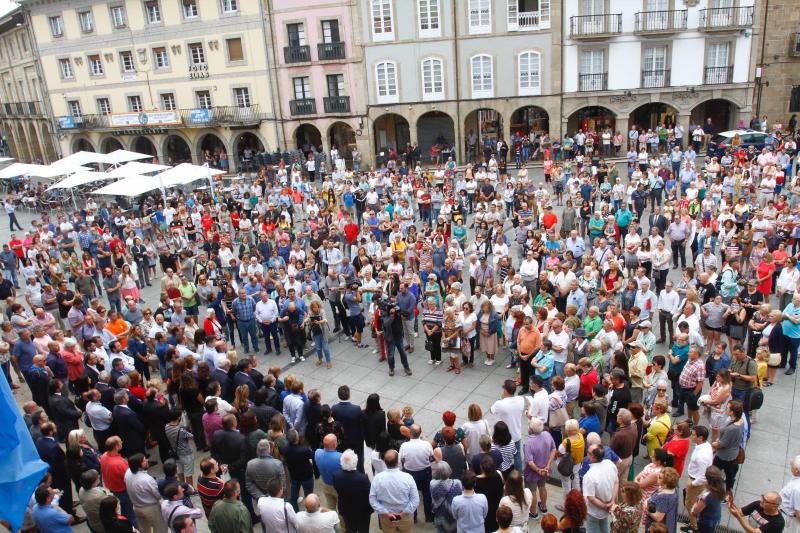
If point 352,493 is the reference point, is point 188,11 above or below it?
above

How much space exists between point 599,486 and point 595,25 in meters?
29.4

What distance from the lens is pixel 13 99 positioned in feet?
176

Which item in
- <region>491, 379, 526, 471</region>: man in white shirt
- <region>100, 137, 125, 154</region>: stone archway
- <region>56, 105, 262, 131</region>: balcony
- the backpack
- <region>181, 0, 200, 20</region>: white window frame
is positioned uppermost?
<region>181, 0, 200, 20</region>: white window frame

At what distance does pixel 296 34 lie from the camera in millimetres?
35094

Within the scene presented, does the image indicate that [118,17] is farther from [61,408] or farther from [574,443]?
[574,443]

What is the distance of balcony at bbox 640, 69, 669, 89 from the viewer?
3175 centimetres

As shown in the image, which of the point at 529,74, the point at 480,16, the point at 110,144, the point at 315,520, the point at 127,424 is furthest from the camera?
the point at 110,144

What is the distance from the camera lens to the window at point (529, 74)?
32.3 m

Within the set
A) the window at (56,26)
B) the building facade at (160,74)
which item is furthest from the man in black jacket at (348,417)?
the window at (56,26)

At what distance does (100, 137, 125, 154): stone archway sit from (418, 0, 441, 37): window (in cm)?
2363

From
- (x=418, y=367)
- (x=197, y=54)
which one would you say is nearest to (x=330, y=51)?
(x=197, y=54)

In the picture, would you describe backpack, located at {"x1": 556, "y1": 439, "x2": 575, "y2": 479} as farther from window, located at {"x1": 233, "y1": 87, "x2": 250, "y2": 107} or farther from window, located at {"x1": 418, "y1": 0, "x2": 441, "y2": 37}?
window, located at {"x1": 233, "y1": 87, "x2": 250, "y2": 107}

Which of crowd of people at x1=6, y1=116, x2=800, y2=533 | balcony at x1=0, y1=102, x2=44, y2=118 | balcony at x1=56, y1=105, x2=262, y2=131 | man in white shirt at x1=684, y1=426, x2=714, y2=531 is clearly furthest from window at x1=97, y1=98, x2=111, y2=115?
man in white shirt at x1=684, y1=426, x2=714, y2=531

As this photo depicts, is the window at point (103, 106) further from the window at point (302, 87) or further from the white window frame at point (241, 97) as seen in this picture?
the window at point (302, 87)
